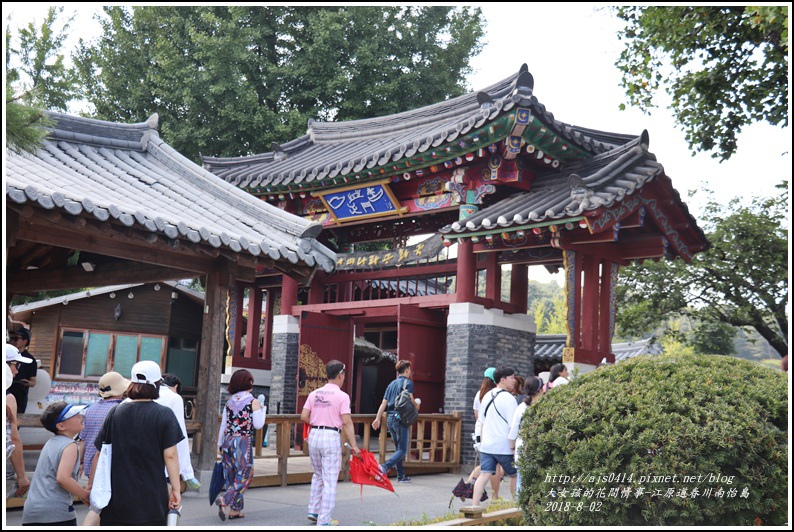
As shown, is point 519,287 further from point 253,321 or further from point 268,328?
point 253,321

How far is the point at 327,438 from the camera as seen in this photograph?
7648 mm

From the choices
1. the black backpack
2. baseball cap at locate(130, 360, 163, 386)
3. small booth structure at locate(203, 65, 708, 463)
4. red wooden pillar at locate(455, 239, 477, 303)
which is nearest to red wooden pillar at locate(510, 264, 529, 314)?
small booth structure at locate(203, 65, 708, 463)

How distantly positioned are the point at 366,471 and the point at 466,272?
550cm

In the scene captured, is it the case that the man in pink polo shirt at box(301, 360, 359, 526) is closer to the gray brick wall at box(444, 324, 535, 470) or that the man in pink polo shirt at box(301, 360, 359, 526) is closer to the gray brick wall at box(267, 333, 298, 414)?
the gray brick wall at box(444, 324, 535, 470)

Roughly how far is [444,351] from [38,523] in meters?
10.2

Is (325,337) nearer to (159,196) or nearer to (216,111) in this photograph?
(159,196)

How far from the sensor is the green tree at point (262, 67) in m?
23.1

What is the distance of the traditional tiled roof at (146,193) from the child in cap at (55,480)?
8.29 feet

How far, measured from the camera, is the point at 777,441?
19.9 feet

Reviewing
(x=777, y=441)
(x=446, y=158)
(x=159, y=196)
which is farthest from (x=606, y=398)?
(x=446, y=158)

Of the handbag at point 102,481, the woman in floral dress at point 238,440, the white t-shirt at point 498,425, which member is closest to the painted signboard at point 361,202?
the white t-shirt at point 498,425

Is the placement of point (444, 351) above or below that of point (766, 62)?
below

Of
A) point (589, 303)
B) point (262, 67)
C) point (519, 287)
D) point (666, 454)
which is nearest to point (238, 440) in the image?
point (666, 454)

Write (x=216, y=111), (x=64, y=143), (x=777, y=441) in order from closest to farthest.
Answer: (x=777, y=441) → (x=64, y=143) → (x=216, y=111)
